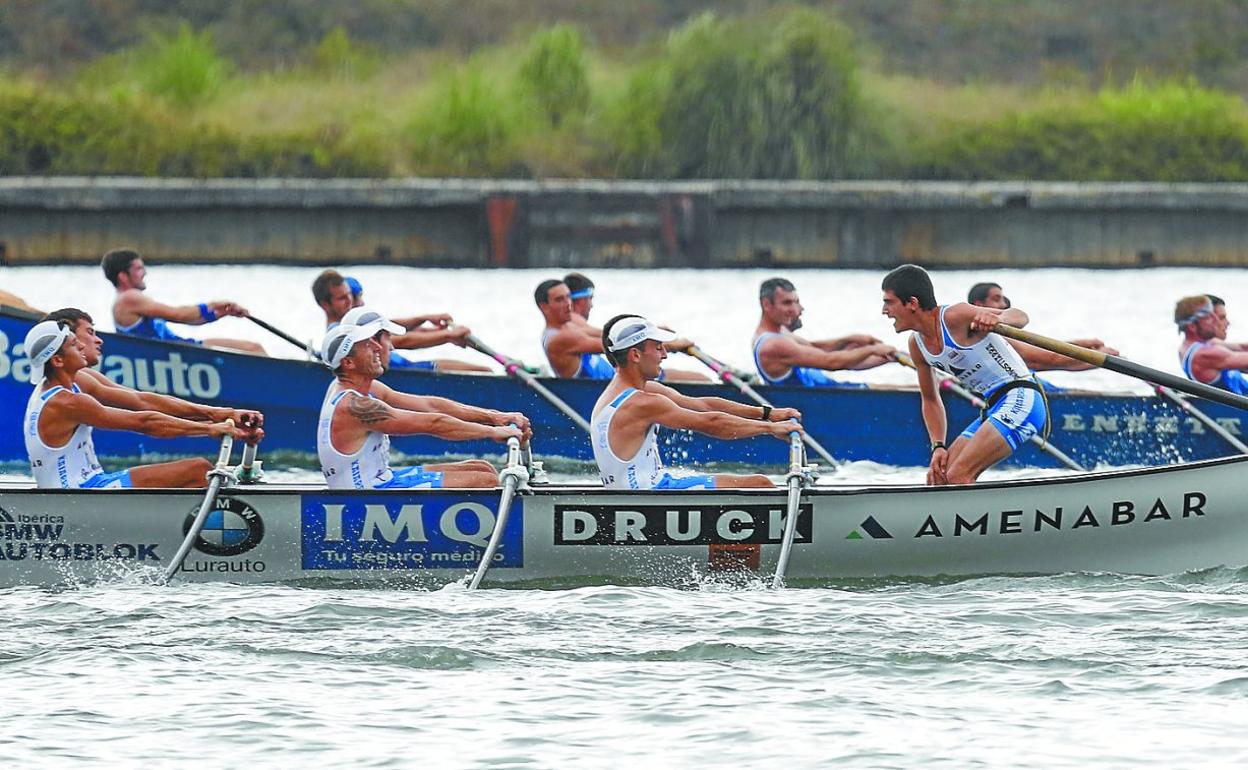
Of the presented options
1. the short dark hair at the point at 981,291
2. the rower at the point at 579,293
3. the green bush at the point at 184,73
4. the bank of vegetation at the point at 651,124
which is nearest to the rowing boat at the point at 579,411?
the rower at the point at 579,293

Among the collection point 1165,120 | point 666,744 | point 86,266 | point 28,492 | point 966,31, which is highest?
point 966,31

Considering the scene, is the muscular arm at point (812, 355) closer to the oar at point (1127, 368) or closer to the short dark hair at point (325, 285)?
the short dark hair at point (325, 285)

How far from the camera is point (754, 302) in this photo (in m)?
35.5

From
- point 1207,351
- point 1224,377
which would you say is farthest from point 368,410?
point 1224,377

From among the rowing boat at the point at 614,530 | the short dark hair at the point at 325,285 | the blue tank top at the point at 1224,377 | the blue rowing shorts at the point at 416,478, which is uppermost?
the short dark hair at the point at 325,285

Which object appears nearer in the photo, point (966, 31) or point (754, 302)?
point (754, 302)

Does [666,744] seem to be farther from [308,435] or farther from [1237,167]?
[1237,167]

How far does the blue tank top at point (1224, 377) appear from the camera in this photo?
17875mm

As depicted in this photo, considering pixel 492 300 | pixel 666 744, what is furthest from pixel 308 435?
pixel 492 300

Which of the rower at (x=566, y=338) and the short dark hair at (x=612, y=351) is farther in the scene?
the rower at (x=566, y=338)

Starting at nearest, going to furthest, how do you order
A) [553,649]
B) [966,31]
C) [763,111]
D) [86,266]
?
1. [553,649]
2. [86,266]
3. [763,111]
4. [966,31]

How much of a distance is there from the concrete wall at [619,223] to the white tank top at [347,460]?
2458cm

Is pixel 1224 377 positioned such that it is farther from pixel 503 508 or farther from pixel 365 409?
pixel 365 409

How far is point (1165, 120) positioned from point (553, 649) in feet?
111
